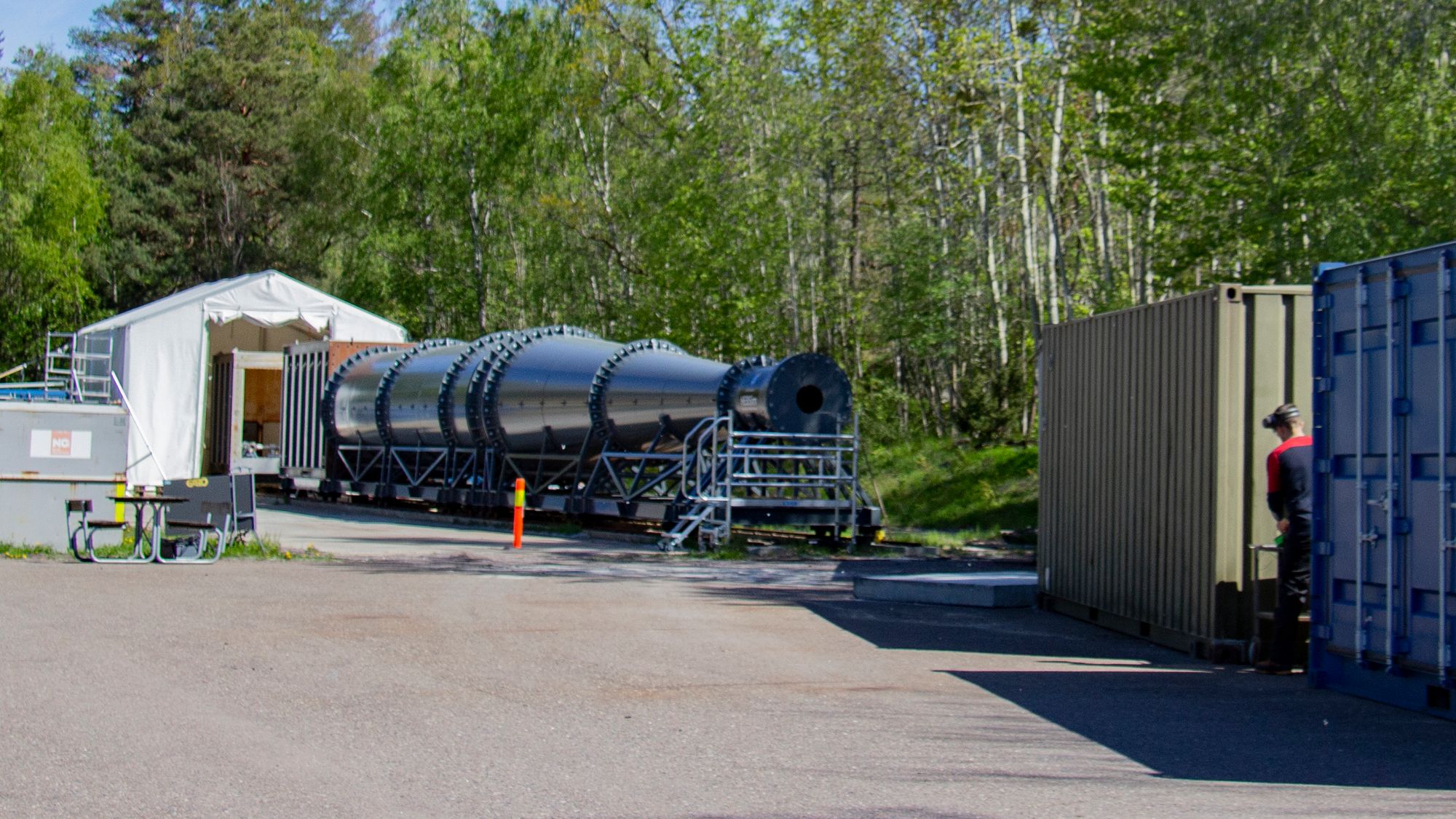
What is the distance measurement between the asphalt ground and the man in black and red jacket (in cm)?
26

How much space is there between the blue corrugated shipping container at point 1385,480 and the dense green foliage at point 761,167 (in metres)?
11.0

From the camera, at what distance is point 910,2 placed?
109 feet

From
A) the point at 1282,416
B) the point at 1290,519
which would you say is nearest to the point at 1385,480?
the point at 1290,519

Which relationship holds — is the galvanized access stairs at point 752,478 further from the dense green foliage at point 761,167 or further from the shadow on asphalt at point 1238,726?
the shadow on asphalt at point 1238,726

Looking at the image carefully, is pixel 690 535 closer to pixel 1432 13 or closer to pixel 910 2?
pixel 1432 13

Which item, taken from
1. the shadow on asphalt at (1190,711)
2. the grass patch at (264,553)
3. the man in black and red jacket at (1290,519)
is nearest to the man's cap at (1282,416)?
the man in black and red jacket at (1290,519)

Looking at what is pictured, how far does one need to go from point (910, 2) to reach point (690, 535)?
691 inches

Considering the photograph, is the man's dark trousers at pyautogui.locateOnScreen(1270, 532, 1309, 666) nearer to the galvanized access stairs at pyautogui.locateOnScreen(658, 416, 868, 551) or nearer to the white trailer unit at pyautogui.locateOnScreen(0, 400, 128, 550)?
the galvanized access stairs at pyautogui.locateOnScreen(658, 416, 868, 551)

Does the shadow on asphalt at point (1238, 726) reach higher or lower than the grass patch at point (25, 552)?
lower

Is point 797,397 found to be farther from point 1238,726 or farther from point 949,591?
point 1238,726

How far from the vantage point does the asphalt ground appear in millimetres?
6086

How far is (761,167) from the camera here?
37.2m

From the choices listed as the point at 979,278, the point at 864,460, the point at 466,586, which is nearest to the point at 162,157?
the point at 979,278

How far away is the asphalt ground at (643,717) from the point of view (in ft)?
20.0
